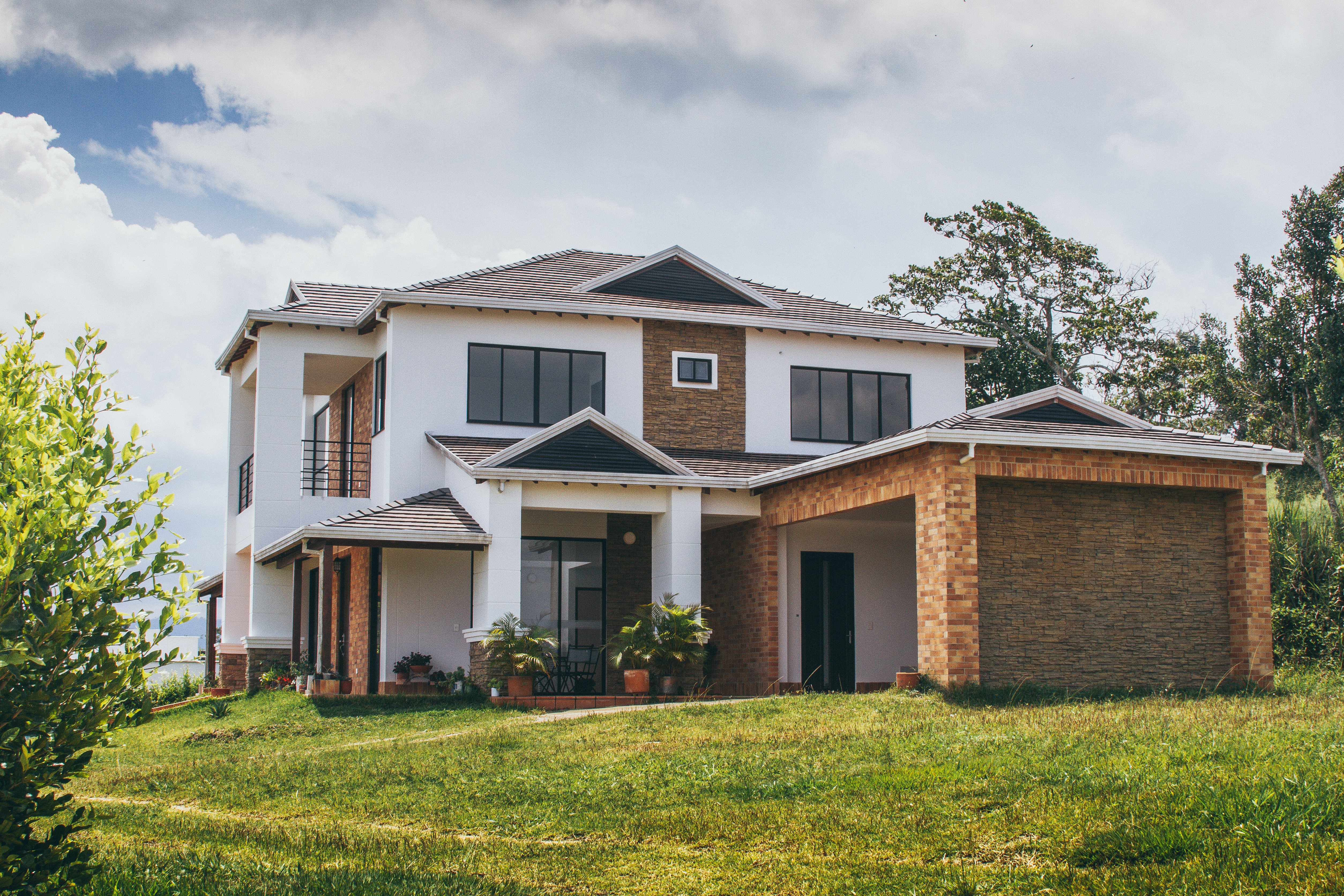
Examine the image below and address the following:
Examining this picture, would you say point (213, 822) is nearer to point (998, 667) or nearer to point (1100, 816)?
point (1100, 816)

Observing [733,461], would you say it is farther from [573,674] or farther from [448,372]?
[448,372]

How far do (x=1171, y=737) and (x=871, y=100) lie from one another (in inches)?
332

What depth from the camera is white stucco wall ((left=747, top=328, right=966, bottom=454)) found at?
24016 mm

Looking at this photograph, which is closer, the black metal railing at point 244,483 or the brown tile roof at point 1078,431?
the brown tile roof at point 1078,431

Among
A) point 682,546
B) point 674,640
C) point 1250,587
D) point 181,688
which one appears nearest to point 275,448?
point 682,546

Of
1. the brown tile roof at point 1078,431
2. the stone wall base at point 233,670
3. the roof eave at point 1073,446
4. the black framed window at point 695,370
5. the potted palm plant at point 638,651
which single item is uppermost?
the black framed window at point 695,370

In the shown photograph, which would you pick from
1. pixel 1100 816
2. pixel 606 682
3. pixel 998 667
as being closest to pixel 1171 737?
pixel 1100 816

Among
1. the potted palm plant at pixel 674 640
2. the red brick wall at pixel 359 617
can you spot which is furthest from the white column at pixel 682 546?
the red brick wall at pixel 359 617

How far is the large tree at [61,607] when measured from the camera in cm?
587

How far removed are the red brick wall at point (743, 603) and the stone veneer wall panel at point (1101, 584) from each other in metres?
4.83

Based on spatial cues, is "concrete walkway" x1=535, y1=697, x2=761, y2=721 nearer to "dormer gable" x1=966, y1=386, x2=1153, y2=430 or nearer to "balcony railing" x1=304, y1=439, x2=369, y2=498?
"dormer gable" x1=966, y1=386, x2=1153, y2=430

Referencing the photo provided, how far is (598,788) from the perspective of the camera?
10.3 metres

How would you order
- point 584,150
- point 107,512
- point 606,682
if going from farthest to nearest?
point 606,682 → point 584,150 → point 107,512

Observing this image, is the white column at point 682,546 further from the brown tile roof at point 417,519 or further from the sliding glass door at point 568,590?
the brown tile roof at point 417,519
